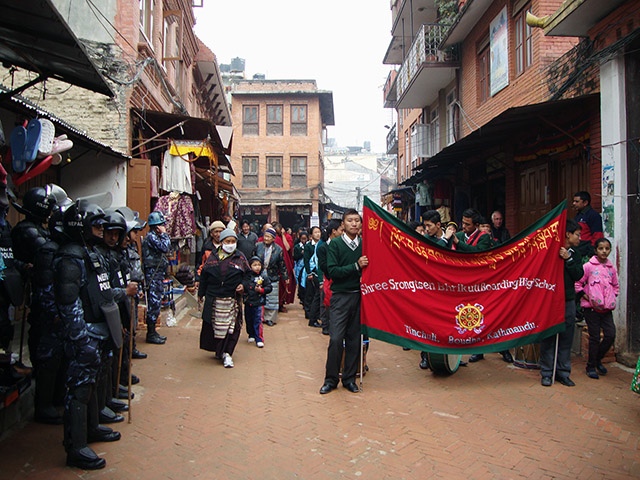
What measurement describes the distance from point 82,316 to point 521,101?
10.5 m

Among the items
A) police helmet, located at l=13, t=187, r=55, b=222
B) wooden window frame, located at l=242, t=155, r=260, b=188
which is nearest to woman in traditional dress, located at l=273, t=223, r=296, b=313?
police helmet, located at l=13, t=187, r=55, b=222

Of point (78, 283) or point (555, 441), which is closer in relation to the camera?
point (78, 283)

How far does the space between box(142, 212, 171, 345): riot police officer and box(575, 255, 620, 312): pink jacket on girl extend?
6.04 meters

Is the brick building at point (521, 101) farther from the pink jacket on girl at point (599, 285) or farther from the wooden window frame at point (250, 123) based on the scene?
the wooden window frame at point (250, 123)

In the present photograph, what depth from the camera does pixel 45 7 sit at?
3943 millimetres

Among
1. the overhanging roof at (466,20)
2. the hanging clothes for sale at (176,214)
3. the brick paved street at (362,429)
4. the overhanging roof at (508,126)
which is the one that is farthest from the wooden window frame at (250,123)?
the brick paved street at (362,429)

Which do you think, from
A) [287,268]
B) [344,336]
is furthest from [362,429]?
[287,268]

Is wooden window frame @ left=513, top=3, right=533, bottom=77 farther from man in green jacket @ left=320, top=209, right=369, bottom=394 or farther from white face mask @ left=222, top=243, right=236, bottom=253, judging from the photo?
white face mask @ left=222, top=243, right=236, bottom=253

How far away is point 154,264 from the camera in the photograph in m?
7.93

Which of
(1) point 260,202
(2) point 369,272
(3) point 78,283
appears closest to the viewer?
(3) point 78,283

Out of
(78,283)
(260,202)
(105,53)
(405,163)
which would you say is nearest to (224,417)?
(78,283)

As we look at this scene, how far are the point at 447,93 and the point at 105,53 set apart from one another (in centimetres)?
1190

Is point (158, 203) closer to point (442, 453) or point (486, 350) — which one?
point (486, 350)

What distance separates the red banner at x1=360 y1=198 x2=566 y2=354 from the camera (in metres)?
5.94
